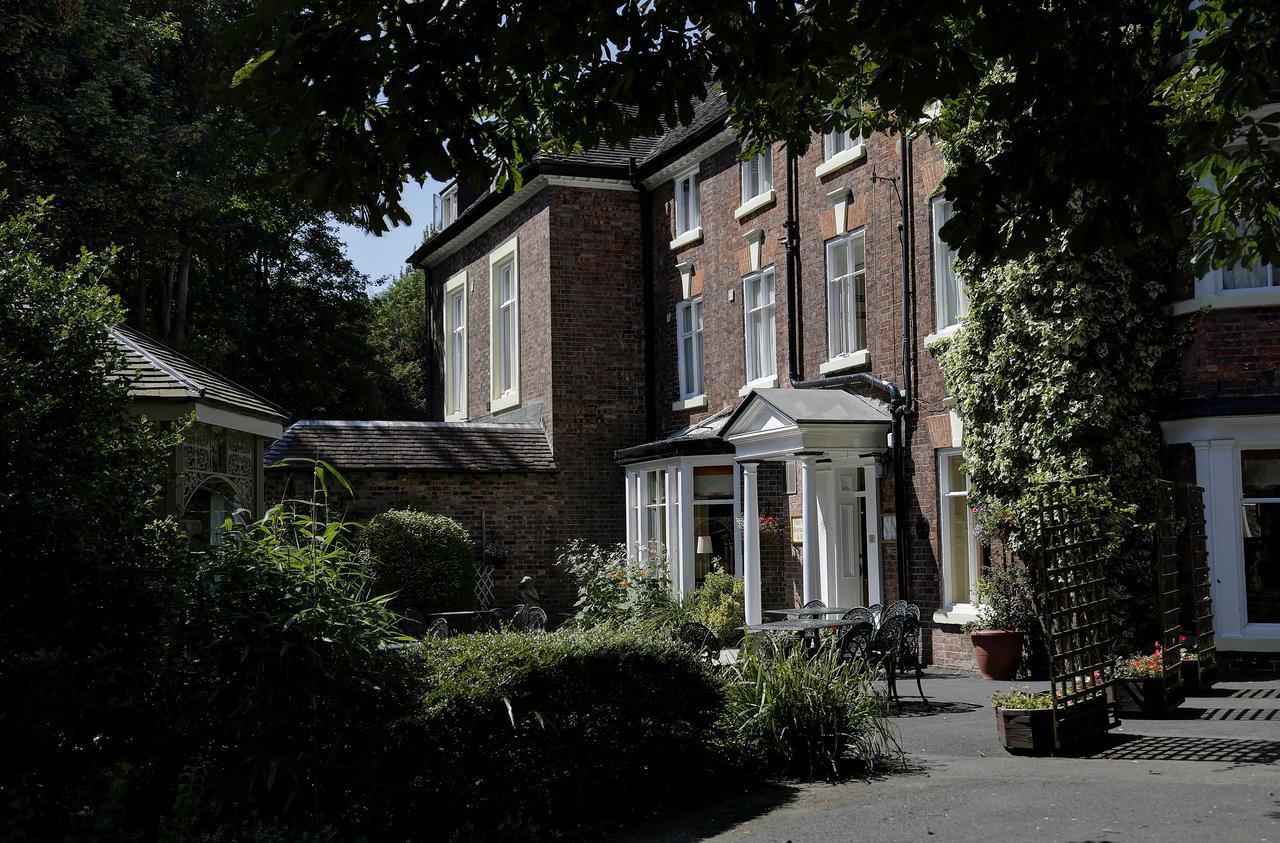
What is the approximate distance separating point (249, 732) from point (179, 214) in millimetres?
16417

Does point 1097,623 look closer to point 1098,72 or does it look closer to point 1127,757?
point 1127,757

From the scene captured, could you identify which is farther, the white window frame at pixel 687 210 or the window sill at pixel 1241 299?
the white window frame at pixel 687 210

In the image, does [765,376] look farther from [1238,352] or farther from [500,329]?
[500,329]

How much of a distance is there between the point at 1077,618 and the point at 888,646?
269 cm

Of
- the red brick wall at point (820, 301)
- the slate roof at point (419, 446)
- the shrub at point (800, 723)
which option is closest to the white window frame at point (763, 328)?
the red brick wall at point (820, 301)

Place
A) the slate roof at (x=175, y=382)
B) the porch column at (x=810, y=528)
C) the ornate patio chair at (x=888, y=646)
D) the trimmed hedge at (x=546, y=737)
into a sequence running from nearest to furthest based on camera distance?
the trimmed hedge at (x=546, y=737)
the slate roof at (x=175, y=382)
the ornate patio chair at (x=888, y=646)
the porch column at (x=810, y=528)

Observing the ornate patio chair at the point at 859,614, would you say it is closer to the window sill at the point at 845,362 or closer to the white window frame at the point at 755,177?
the window sill at the point at 845,362

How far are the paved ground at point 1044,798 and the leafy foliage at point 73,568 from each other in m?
3.06

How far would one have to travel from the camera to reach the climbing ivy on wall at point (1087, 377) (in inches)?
558

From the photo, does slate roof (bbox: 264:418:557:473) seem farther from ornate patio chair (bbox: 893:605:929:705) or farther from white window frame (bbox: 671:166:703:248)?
ornate patio chair (bbox: 893:605:929:705)

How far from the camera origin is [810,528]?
19266mm

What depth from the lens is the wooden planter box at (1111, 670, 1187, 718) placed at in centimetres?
1116

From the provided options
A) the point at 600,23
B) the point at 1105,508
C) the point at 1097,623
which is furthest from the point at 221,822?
the point at 1105,508

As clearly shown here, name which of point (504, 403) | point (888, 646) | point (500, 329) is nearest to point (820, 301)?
point (888, 646)
